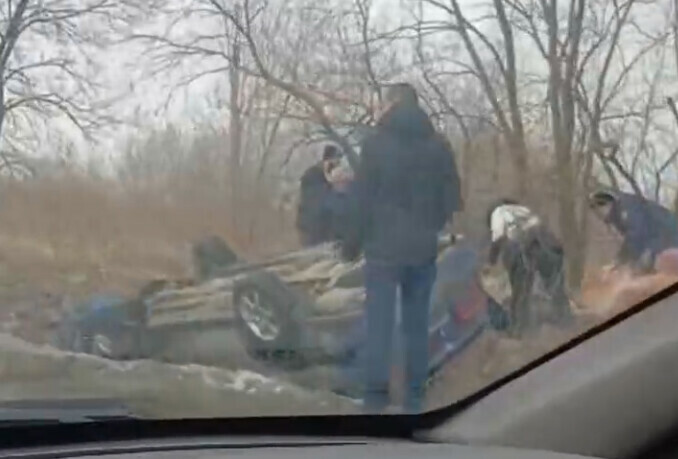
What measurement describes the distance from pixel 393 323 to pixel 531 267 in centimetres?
32

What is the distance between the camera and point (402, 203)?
9.38 feet

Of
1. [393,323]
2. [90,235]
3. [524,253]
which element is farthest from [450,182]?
[90,235]

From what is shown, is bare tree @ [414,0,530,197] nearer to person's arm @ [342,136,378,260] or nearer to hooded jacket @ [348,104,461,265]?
hooded jacket @ [348,104,461,265]

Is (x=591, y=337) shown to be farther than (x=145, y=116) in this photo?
No

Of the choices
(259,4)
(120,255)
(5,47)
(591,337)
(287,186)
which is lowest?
(591,337)

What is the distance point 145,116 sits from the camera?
249 cm

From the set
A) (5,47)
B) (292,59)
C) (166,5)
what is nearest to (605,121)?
(292,59)

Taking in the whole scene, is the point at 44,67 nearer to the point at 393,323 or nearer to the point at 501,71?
the point at 393,323

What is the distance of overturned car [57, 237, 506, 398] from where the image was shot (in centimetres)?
239

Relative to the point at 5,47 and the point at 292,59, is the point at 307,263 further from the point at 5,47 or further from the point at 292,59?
the point at 5,47

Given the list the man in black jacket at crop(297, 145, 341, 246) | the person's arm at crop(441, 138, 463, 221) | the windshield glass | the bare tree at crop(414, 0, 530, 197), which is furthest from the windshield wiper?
the bare tree at crop(414, 0, 530, 197)

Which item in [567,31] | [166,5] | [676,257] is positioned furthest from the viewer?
[567,31]

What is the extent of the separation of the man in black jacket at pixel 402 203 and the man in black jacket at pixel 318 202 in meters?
0.06

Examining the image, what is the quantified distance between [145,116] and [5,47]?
1.02 feet
